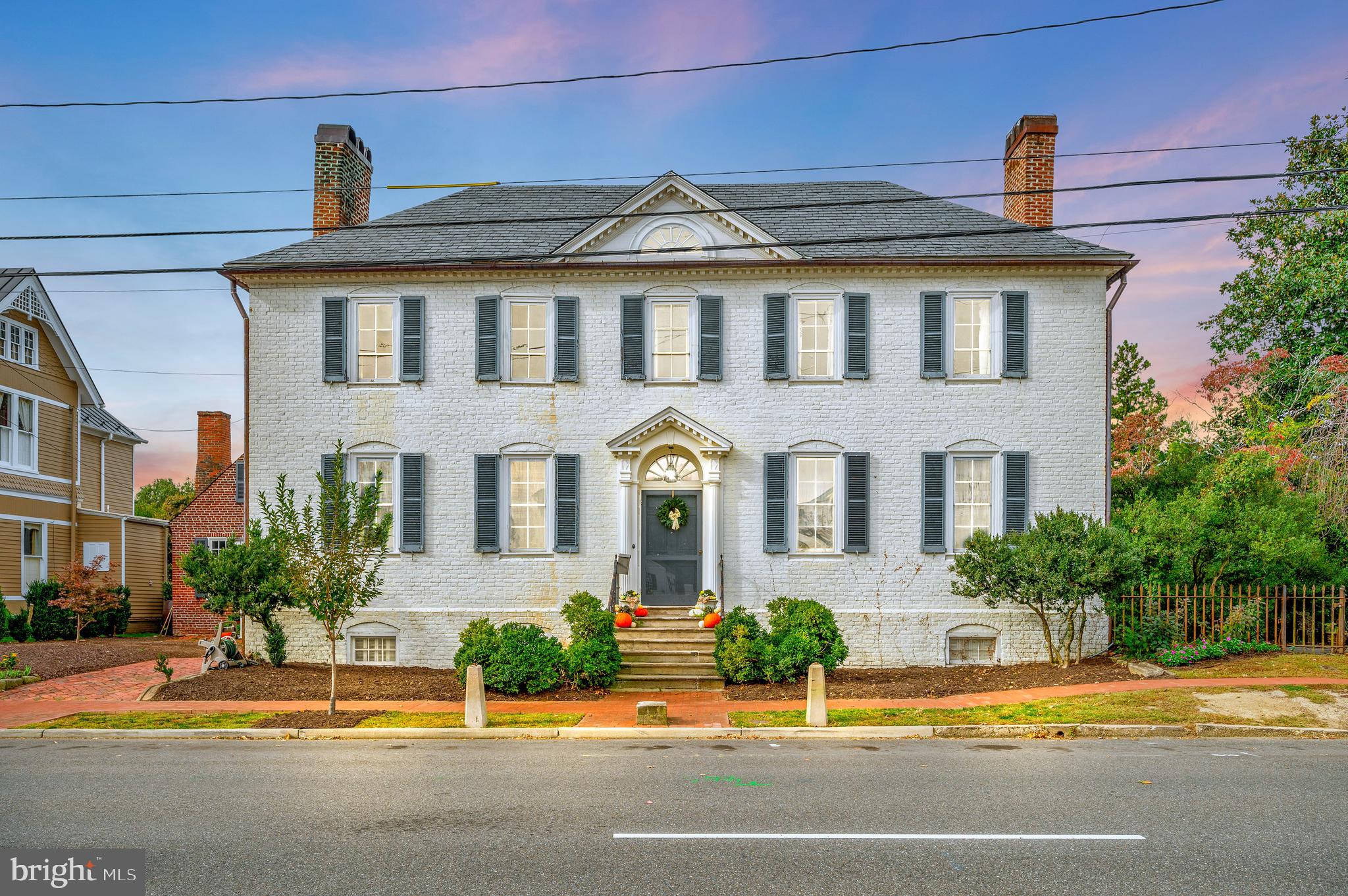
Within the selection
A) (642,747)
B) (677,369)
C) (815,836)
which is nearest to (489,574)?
(677,369)

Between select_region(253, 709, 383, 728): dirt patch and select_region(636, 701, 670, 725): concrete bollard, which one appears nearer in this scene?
select_region(636, 701, 670, 725): concrete bollard

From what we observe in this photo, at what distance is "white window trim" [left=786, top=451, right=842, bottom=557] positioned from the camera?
17094mm

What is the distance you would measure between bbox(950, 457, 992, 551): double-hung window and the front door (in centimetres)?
467

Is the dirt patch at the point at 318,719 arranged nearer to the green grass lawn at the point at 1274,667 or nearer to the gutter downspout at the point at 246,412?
the gutter downspout at the point at 246,412

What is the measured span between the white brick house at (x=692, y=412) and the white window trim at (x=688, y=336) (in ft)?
0.13

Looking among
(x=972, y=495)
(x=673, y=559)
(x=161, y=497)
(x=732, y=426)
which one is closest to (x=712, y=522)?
(x=673, y=559)

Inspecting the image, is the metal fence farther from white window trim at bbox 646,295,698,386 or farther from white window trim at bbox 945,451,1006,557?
white window trim at bbox 646,295,698,386

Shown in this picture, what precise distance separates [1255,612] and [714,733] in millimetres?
10080

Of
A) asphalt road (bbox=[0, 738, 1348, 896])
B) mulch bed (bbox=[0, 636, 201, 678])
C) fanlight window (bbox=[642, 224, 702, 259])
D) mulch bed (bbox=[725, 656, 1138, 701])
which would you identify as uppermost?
fanlight window (bbox=[642, 224, 702, 259])

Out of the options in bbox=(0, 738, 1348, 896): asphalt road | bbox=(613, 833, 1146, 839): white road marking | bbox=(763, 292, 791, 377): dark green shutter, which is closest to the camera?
bbox=(0, 738, 1348, 896): asphalt road

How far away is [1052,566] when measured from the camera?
48.0 feet

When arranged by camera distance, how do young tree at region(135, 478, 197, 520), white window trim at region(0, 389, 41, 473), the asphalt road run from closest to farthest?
the asphalt road → white window trim at region(0, 389, 41, 473) → young tree at region(135, 478, 197, 520)

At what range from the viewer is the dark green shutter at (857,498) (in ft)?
55.9

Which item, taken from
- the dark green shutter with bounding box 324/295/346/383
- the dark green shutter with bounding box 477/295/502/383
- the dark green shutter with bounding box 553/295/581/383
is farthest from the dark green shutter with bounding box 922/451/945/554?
the dark green shutter with bounding box 324/295/346/383
